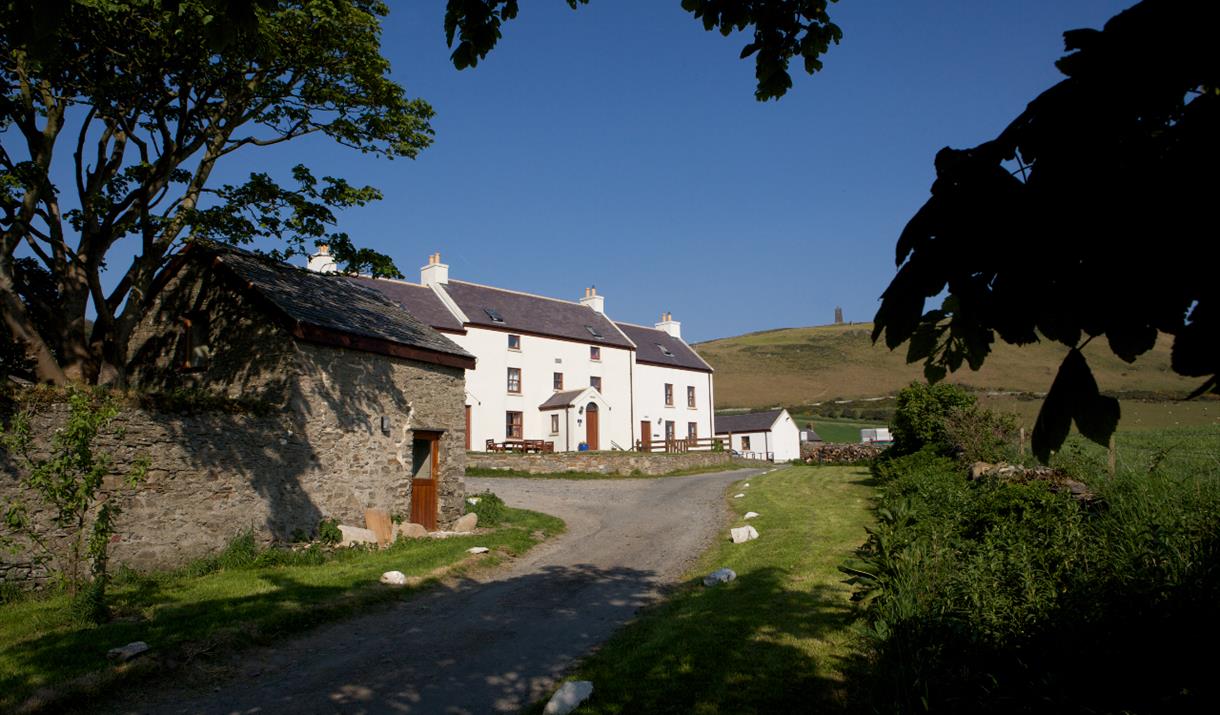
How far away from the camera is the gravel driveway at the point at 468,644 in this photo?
7258mm

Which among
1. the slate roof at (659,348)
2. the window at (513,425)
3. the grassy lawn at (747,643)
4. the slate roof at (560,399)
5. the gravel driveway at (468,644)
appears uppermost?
the slate roof at (659,348)

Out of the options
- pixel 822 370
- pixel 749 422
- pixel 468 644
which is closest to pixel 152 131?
pixel 468 644

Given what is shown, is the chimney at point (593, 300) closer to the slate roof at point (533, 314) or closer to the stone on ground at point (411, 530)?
the slate roof at point (533, 314)

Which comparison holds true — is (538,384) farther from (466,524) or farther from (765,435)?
(466,524)

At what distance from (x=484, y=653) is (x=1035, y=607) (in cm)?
567

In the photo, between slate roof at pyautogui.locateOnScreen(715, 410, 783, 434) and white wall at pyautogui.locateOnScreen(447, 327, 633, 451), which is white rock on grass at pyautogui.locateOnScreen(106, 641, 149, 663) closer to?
white wall at pyautogui.locateOnScreen(447, 327, 633, 451)

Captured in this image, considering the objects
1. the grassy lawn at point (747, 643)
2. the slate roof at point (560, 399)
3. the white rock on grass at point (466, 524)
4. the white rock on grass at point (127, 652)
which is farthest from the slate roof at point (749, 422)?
the white rock on grass at point (127, 652)

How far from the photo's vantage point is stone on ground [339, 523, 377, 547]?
593 inches

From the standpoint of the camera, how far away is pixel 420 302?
3897 centimetres

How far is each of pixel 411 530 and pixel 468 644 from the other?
25.9 feet

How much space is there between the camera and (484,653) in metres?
8.66

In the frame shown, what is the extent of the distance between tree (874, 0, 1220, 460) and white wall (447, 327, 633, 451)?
3593cm

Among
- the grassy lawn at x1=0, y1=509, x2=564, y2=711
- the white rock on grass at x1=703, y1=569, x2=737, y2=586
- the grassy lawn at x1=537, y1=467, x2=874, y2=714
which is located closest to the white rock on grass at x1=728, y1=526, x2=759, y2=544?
the grassy lawn at x1=537, y1=467, x2=874, y2=714

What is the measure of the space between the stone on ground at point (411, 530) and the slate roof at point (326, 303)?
4004 mm
